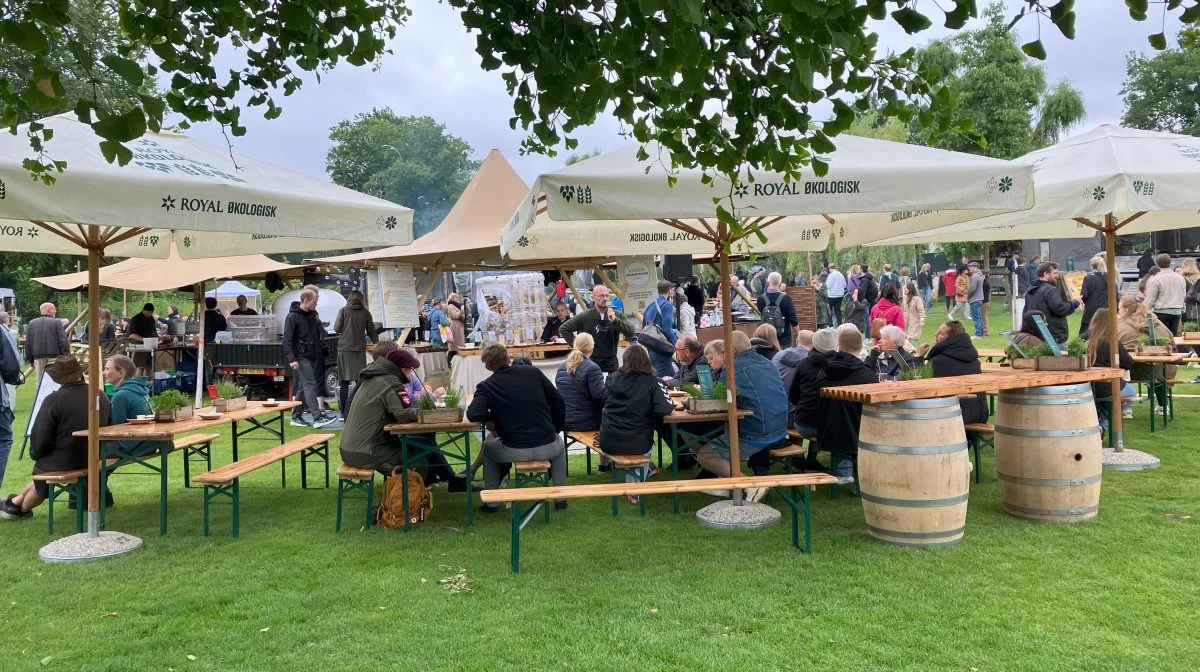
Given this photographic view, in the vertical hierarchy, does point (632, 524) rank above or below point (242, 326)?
below

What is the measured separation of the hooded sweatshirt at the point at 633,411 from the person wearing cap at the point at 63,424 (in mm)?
3528

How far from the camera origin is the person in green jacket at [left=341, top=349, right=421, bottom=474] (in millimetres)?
6027

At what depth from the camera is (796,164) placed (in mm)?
3711

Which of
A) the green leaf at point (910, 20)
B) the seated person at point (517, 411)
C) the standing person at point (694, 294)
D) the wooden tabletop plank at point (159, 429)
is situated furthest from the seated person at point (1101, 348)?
the standing person at point (694, 294)

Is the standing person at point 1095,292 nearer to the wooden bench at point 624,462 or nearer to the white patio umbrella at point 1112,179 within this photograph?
the white patio umbrella at point 1112,179

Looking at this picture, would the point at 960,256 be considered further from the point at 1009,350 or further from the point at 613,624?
the point at 613,624

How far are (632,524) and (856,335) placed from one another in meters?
2.10

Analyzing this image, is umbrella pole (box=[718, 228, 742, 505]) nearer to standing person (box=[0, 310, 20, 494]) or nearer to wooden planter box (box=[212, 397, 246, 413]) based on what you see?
wooden planter box (box=[212, 397, 246, 413])

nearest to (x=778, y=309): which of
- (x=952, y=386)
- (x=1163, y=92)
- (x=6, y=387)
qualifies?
(x=952, y=386)

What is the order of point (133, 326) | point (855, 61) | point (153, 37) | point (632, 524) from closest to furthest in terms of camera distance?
point (855, 61), point (153, 37), point (632, 524), point (133, 326)

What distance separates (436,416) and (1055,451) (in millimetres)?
3895

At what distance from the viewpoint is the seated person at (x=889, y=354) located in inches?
304

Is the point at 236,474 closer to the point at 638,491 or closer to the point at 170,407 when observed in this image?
the point at 170,407

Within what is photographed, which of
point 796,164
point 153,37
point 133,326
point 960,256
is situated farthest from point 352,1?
point 960,256
